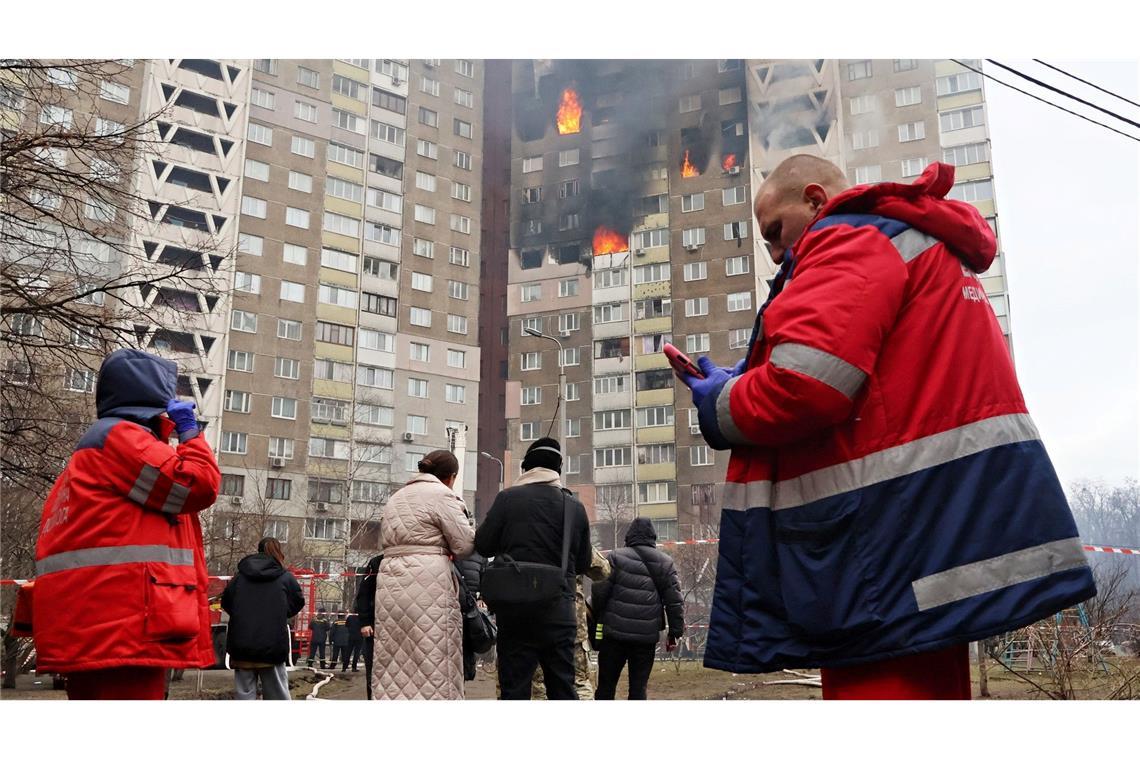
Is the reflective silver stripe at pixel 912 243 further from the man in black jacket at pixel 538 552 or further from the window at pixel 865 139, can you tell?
the window at pixel 865 139

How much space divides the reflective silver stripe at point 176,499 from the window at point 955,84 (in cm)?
4542

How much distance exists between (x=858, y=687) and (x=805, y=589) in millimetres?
250

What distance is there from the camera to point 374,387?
50906 mm

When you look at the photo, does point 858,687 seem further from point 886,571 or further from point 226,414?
point 226,414

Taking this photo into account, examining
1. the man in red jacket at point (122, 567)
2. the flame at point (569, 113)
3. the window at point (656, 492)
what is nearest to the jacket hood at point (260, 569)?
the man in red jacket at point (122, 567)

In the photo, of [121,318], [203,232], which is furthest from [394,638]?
[203,232]

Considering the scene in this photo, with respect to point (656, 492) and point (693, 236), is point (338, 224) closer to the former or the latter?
point (693, 236)

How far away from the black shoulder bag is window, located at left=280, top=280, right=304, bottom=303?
44.5 m

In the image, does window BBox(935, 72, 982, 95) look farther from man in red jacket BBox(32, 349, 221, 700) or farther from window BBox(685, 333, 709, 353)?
man in red jacket BBox(32, 349, 221, 700)

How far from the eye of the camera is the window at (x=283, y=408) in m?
48.8

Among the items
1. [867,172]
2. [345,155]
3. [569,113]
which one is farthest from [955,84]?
[345,155]

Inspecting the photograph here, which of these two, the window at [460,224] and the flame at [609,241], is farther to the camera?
the window at [460,224]

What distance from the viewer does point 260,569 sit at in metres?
7.30

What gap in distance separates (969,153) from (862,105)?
494 centimetres
